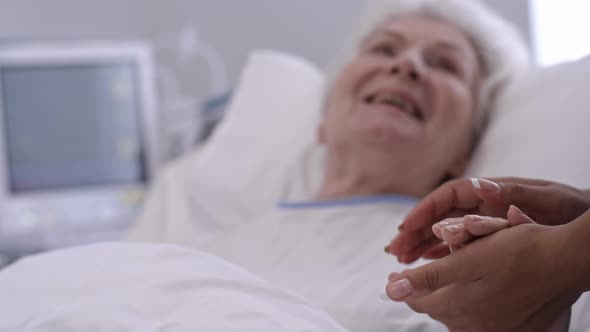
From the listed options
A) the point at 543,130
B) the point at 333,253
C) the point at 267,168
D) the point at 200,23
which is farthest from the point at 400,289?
the point at 200,23

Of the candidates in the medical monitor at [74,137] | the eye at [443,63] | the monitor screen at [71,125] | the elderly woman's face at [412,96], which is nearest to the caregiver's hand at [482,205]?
the elderly woman's face at [412,96]

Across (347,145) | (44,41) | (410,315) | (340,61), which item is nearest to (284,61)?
(340,61)

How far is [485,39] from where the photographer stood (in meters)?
1.40

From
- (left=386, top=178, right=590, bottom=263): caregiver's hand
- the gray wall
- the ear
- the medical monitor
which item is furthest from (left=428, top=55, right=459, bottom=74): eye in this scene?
the medical monitor

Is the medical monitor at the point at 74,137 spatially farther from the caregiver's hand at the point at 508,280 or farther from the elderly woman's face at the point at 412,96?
the caregiver's hand at the point at 508,280

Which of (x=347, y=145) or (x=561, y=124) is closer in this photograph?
(x=561, y=124)

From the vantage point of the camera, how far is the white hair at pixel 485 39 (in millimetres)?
1373

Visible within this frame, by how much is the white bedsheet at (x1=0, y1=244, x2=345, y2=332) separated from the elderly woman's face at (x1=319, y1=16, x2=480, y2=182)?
62 centimetres

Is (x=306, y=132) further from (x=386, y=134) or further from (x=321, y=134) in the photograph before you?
(x=386, y=134)

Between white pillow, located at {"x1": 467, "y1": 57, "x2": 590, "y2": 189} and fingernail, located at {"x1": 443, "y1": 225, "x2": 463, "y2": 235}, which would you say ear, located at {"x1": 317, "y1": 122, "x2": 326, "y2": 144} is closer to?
white pillow, located at {"x1": 467, "y1": 57, "x2": 590, "y2": 189}

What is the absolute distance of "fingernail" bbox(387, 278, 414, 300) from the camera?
0.56 metres

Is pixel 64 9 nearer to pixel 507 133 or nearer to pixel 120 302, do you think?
pixel 507 133

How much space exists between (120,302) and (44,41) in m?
1.61

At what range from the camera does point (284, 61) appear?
1830 millimetres
